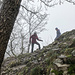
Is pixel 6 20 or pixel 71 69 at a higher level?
pixel 6 20

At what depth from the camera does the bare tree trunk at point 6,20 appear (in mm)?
2439

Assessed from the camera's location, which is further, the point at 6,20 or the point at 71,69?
the point at 71,69

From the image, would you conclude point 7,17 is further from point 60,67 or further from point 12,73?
point 12,73

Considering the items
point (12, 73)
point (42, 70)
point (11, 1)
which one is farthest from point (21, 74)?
point (11, 1)

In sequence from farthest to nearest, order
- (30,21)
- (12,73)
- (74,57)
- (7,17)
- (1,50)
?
(30,21) → (12,73) → (74,57) → (7,17) → (1,50)

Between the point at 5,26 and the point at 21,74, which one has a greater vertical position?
the point at 5,26

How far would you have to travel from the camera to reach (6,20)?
8.50 ft

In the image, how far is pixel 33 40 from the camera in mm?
9039

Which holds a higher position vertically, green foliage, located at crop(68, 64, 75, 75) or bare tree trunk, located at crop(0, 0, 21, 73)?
bare tree trunk, located at crop(0, 0, 21, 73)

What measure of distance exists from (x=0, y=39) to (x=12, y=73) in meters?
3.72

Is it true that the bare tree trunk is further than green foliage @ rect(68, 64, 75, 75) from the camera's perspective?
No

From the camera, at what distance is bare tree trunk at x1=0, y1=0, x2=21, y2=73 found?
2439 millimetres

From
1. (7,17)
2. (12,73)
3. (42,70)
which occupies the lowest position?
Result: (12,73)

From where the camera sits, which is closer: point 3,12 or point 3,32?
point 3,32
